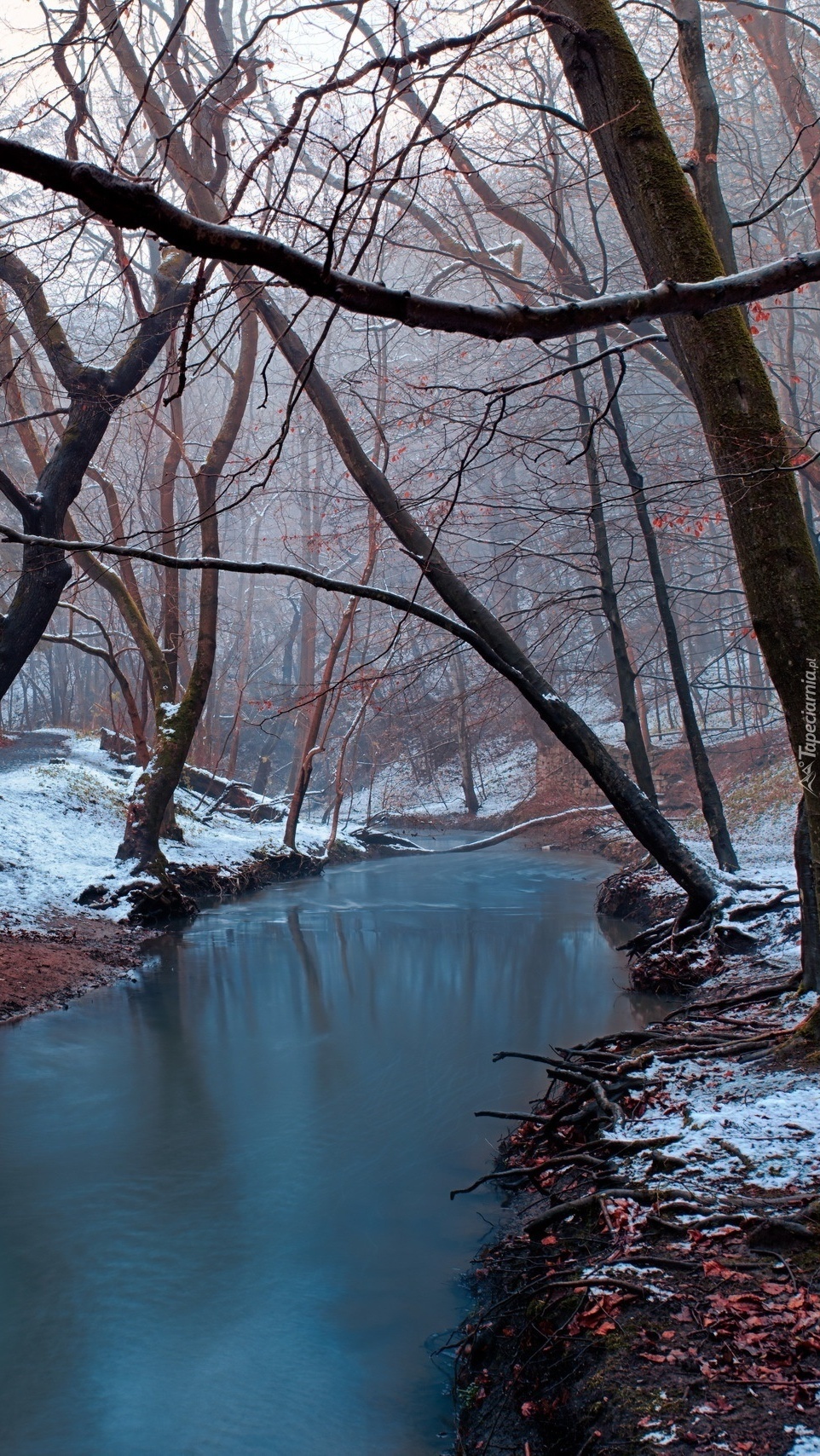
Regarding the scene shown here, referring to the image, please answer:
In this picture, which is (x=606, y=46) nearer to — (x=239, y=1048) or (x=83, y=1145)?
(x=83, y=1145)

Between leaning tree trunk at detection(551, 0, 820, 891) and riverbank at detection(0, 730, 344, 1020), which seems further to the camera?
riverbank at detection(0, 730, 344, 1020)

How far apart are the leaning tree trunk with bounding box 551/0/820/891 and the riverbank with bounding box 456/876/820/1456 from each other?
141cm

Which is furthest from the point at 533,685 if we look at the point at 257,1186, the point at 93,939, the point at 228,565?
the point at 93,939

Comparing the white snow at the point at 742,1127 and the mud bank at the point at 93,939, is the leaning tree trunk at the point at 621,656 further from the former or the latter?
the white snow at the point at 742,1127

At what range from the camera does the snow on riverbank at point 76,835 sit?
1309 cm

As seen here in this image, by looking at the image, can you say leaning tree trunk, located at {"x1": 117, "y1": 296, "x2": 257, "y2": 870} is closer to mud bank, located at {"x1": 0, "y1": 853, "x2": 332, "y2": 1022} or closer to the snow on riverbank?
the snow on riverbank

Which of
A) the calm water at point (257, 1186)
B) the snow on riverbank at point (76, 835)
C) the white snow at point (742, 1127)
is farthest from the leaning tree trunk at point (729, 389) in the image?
the snow on riverbank at point (76, 835)

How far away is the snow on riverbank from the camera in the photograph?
13.1m

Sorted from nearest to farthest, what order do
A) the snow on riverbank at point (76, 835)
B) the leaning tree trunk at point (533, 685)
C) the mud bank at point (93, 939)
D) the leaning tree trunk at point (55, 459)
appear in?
the leaning tree trunk at point (533, 685), the mud bank at point (93, 939), the leaning tree trunk at point (55, 459), the snow on riverbank at point (76, 835)

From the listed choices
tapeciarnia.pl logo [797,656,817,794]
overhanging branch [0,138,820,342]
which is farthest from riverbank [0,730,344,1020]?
overhanging branch [0,138,820,342]

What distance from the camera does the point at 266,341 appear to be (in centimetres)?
2662

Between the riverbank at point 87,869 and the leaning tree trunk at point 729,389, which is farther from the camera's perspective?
the riverbank at point 87,869

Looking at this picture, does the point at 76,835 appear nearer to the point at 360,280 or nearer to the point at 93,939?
the point at 93,939

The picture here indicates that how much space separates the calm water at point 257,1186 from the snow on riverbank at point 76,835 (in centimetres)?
188
